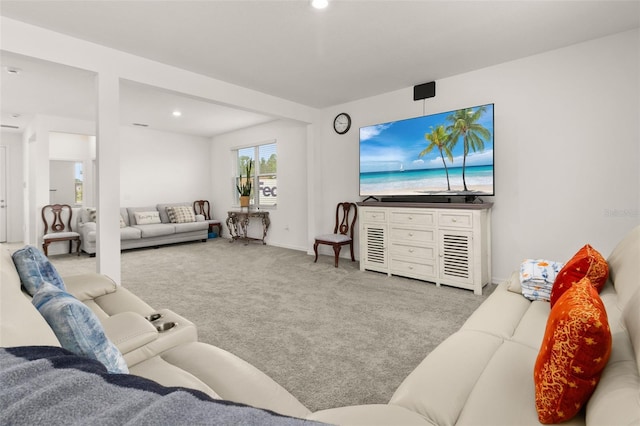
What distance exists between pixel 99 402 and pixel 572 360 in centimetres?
107

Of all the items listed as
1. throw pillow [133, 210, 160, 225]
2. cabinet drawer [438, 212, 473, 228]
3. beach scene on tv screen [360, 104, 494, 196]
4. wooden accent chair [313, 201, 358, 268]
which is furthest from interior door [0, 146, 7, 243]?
cabinet drawer [438, 212, 473, 228]

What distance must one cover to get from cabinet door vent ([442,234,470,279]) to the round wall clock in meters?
2.47

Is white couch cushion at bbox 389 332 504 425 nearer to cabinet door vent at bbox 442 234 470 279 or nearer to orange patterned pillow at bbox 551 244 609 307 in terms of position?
orange patterned pillow at bbox 551 244 609 307

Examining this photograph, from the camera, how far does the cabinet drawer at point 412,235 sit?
373 centimetres

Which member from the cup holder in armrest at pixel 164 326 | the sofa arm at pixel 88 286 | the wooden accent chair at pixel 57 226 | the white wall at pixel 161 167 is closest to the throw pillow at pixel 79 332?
the cup holder in armrest at pixel 164 326

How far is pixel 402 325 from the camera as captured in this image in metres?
2.58

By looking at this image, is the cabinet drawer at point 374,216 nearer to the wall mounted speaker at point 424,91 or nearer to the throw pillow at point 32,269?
the wall mounted speaker at point 424,91

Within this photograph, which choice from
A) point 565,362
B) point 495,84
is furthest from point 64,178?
point 565,362

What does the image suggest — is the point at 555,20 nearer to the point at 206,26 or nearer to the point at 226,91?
the point at 206,26

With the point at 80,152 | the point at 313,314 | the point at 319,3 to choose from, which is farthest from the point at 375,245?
the point at 80,152

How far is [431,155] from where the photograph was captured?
3963 millimetres

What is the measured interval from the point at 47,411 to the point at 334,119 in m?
5.26

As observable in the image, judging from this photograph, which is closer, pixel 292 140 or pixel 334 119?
pixel 334 119

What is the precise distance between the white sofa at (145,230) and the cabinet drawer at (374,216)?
425 cm
